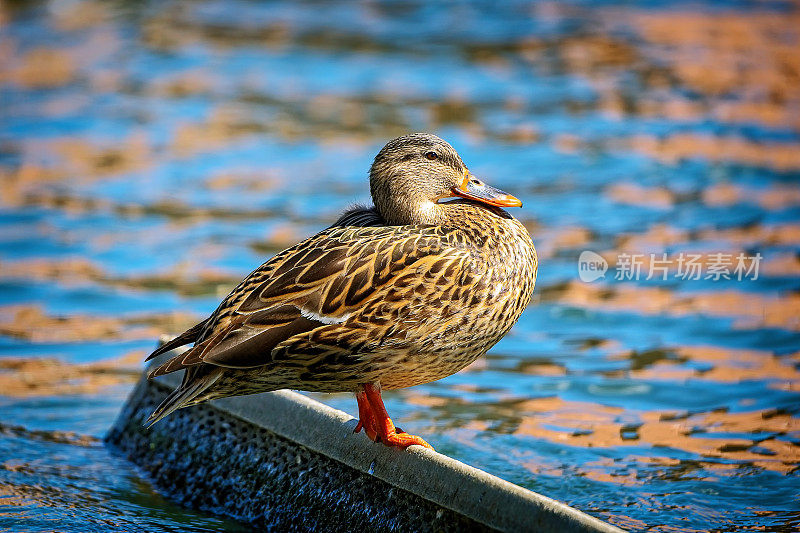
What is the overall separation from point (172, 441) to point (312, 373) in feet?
5.49

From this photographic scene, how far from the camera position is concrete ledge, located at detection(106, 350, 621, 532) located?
4414mm

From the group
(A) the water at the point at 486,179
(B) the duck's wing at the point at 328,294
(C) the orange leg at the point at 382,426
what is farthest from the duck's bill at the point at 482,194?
(A) the water at the point at 486,179

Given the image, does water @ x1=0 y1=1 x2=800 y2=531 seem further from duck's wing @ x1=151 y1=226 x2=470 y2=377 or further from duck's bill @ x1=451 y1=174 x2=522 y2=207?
duck's bill @ x1=451 y1=174 x2=522 y2=207

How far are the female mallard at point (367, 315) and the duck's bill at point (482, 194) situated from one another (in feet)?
0.63

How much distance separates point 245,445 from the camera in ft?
18.4

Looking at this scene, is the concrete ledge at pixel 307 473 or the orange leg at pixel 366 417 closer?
the concrete ledge at pixel 307 473

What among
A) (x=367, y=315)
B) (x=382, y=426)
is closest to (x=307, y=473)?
(x=382, y=426)

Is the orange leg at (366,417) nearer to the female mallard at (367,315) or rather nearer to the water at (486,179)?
the female mallard at (367,315)

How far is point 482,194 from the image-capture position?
17.0ft

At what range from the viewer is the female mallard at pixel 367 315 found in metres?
4.51

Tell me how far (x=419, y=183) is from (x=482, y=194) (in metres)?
0.32

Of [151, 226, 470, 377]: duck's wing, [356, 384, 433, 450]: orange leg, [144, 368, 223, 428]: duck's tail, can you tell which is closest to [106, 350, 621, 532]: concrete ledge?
[356, 384, 433, 450]: orange leg

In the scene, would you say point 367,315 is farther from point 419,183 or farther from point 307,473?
point 307,473

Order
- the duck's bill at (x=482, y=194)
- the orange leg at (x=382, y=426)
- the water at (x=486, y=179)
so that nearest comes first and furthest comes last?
1. the orange leg at (x=382, y=426)
2. the duck's bill at (x=482, y=194)
3. the water at (x=486, y=179)
